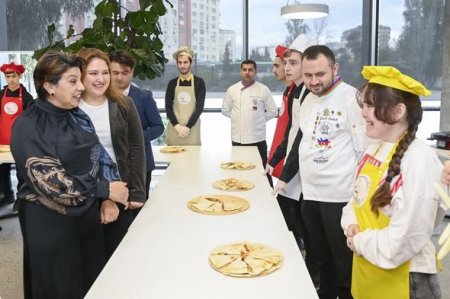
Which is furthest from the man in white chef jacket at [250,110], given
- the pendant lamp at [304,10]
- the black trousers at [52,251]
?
the black trousers at [52,251]

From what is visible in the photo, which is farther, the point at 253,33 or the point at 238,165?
the point at 253,33

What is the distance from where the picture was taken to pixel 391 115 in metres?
1.42

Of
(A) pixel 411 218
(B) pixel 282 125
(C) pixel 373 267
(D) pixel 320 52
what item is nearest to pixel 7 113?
(B) pixel 282 125

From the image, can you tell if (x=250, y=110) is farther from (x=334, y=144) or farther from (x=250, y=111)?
(x=334, y=144)

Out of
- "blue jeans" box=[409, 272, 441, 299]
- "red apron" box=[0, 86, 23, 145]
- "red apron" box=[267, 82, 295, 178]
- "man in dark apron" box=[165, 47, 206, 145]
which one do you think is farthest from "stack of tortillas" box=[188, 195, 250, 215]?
"red apron" box=[0, 86, 23, 145]

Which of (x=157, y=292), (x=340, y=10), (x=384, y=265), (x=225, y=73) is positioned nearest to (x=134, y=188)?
(x=157, y=292)

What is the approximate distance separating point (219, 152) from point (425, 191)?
2.44m

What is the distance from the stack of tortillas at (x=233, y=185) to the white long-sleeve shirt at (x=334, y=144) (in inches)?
14.2

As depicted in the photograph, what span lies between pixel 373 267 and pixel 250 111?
3.14 meters

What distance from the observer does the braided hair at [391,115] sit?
55.2 inches

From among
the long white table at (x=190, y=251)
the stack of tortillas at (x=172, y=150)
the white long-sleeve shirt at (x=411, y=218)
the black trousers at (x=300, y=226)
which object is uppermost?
the white long-sleeve shirt at (x=411, y=218)

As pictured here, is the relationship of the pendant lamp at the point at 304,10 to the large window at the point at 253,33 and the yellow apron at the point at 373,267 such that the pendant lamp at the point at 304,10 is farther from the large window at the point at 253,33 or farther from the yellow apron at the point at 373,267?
the yellow apron at the point at 373,267

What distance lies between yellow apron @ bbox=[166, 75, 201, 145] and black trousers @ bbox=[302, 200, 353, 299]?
225 centimetres

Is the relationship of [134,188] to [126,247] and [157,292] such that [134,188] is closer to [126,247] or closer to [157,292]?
[126,247]
